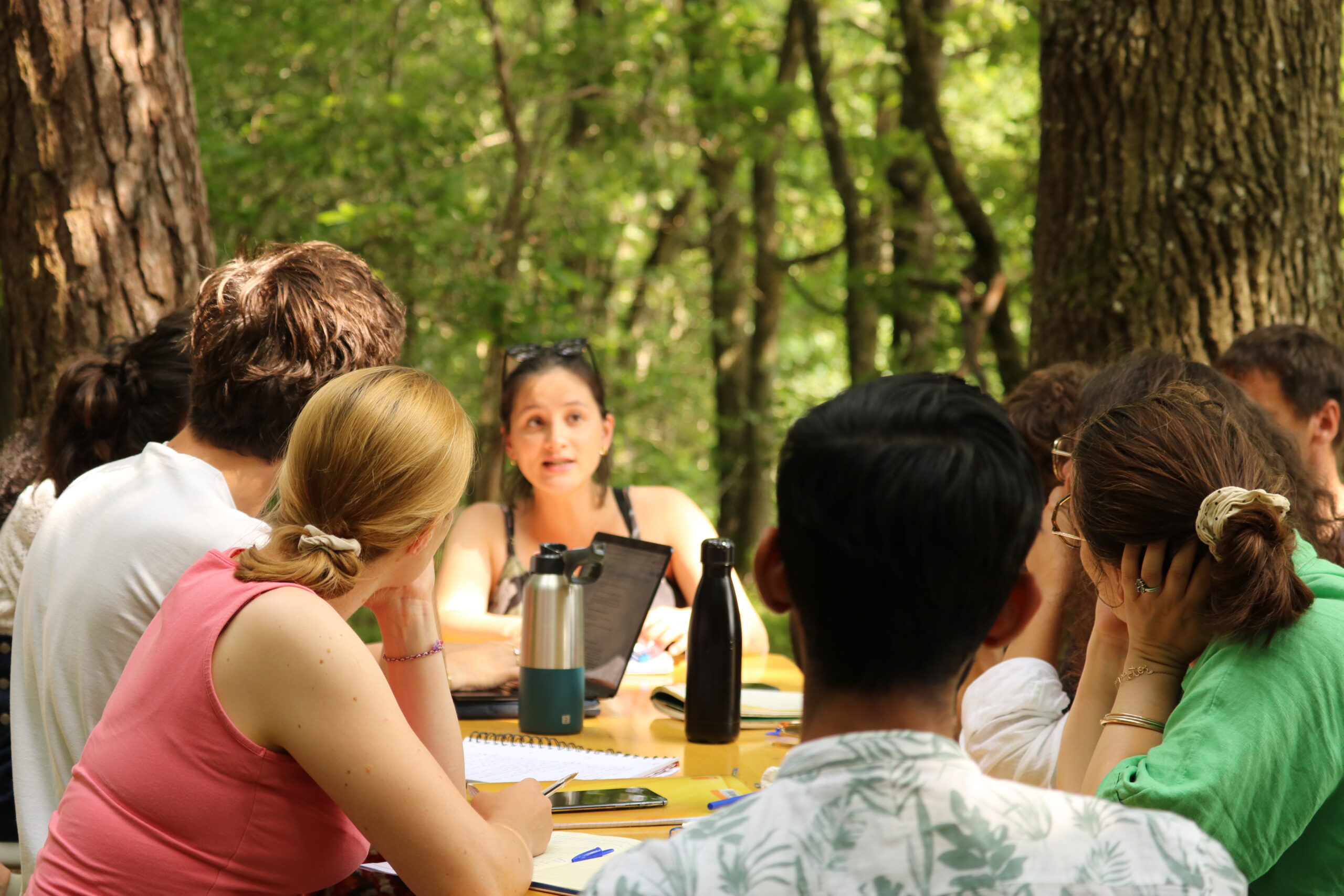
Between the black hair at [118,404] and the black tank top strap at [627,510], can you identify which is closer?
the black hair at [118,404]

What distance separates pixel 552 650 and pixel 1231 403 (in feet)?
→ 4.50

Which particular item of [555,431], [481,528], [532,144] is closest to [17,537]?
[481,528]

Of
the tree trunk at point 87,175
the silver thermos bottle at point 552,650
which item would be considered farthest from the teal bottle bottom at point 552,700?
the tree trunk at point 87,175

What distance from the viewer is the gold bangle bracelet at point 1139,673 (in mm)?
1631

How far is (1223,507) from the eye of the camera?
1452 millimetres

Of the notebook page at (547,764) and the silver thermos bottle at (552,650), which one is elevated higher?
the silver thermos bottle at (552,650)

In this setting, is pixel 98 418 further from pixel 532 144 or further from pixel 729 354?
pixel 729 354

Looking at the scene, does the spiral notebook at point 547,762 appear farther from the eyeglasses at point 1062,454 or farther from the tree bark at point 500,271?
the tree bark at point 500,271

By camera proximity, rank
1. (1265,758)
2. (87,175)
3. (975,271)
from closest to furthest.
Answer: (1265,758), (87,175), (975,271)

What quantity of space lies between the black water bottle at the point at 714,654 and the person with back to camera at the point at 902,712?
136cm

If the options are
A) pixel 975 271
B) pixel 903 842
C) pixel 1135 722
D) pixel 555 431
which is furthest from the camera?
pixel 975 271

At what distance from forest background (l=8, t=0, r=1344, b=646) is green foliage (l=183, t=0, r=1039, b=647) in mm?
30

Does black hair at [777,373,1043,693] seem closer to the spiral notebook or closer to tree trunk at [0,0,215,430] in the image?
the spiral notebook

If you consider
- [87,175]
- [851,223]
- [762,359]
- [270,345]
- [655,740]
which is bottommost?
[655,740]
